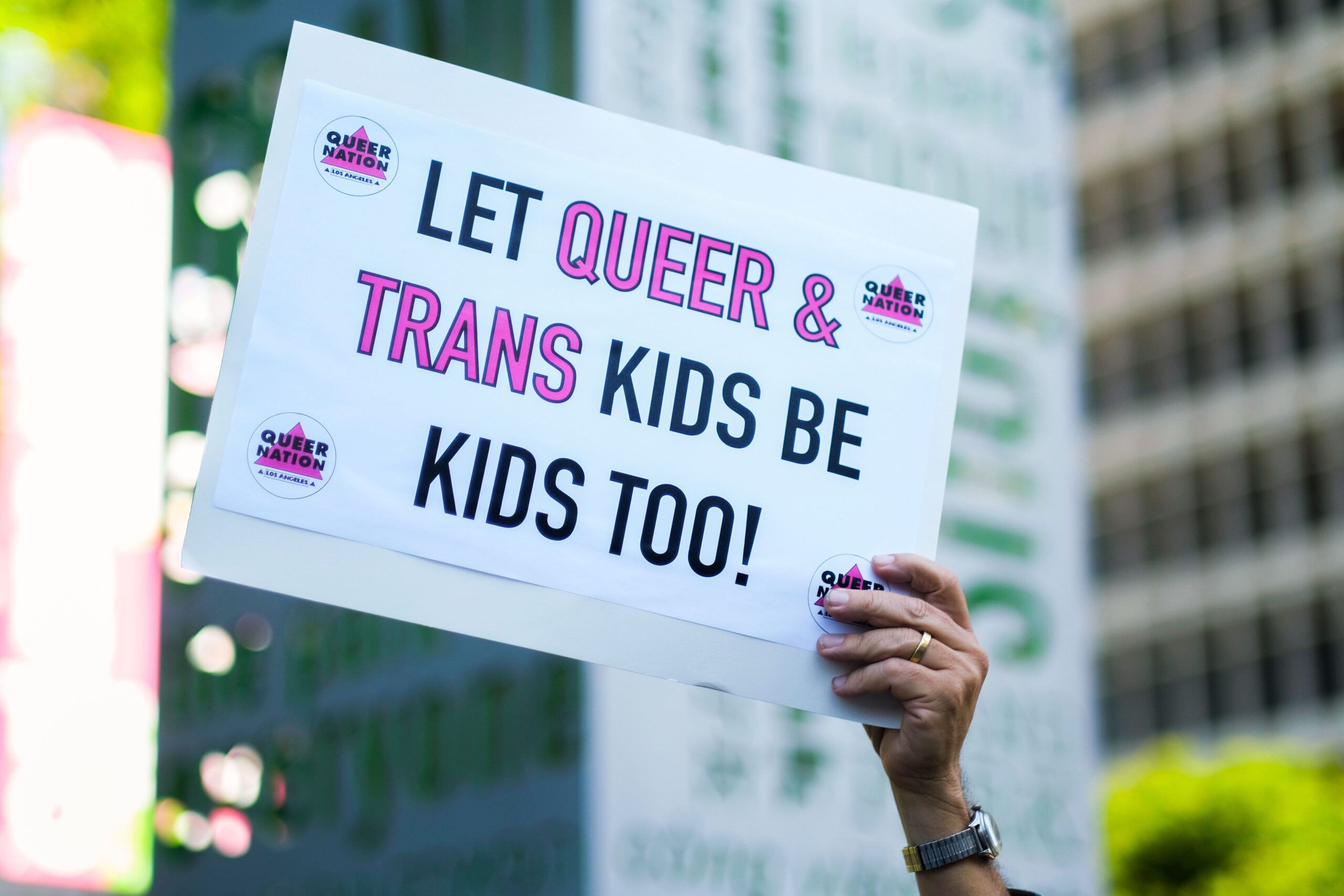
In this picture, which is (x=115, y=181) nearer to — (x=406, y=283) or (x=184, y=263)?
(x=184, y=263)

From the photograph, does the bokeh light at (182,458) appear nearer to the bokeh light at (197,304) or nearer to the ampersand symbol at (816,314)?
the bokeh light at (197,304)

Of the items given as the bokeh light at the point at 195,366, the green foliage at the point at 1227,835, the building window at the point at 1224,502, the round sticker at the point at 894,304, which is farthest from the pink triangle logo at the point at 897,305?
the building window at the point at 1224,502

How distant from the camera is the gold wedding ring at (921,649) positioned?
228cm

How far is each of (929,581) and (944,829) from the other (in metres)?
0.37

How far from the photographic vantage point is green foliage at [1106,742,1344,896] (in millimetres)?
15367

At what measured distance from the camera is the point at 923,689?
7.43 feet

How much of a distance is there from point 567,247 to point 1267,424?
102ft

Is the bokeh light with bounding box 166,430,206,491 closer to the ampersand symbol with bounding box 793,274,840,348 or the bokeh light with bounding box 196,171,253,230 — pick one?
the bokeh light with bounding box 196,171,253,230

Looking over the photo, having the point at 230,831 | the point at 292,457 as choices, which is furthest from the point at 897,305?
the point at 230,831

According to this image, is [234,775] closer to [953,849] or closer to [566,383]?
[566,383]

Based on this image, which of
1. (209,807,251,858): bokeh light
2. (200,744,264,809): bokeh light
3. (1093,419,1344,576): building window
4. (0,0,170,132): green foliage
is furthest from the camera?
(1093,419,1344,576): building window

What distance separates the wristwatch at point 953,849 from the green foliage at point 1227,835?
47.0 ft

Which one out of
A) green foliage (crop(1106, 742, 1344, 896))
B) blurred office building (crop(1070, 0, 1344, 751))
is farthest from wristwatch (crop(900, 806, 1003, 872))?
blurred office building (crop(1070, 0, 1344, 751))

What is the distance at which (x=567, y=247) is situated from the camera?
8.19 ft
